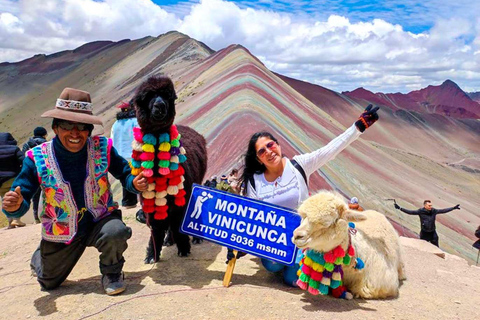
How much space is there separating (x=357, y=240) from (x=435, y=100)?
52346mm

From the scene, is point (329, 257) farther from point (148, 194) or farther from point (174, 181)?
point (148, 194)

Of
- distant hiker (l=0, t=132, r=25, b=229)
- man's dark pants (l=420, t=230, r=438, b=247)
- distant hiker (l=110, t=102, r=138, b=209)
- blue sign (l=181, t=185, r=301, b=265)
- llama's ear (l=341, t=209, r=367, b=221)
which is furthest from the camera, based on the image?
man's dark pants (l=420, t=230, r=438, b=247)

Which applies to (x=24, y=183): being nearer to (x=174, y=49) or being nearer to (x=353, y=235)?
(x=353, y=235)

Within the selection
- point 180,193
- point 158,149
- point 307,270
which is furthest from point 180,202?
point 307,270

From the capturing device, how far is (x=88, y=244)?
10.8ft

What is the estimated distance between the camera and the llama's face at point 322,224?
9.20ft

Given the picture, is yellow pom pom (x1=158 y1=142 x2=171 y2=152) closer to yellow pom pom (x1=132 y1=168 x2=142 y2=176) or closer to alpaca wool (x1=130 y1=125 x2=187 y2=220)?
alpaca wool (x1=130 y1=125 x2=187 y2=220)

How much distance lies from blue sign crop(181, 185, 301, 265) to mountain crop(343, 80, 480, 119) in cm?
3902

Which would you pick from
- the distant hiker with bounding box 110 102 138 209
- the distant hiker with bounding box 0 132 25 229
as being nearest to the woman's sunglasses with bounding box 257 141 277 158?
the distant hiker with bounding box 110 102 138 209

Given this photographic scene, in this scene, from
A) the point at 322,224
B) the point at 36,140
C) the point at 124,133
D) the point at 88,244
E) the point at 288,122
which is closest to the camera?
the point at 322,224

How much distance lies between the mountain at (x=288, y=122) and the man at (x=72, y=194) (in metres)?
4.01

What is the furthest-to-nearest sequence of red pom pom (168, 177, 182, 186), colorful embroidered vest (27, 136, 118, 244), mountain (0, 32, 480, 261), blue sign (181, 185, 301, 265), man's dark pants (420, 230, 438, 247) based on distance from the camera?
mountain (0, 32, 480, 261) < man's dark pants (420, 230, 438, 247) < red pom pom (168, 177, 182, 186) < blue sign (181, 185, 301, 265) < colorful embroidered vest (27, 136, 118, 244)

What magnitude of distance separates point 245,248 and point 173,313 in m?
0.90

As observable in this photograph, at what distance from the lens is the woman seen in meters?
3.50
